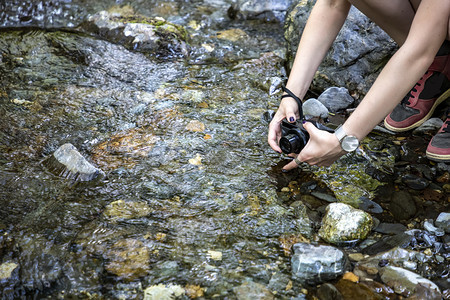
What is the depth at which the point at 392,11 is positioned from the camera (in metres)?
2.79

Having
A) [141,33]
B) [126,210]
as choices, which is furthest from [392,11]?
[141,33]

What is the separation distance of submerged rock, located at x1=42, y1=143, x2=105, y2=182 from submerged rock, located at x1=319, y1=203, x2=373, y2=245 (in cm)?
146

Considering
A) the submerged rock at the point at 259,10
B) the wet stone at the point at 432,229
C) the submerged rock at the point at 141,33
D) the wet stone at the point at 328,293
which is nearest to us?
the wet stone at the point at 328,293

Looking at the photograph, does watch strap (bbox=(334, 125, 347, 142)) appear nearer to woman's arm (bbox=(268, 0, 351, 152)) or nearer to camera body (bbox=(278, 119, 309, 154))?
camera body (bbox=(278, 119, 309, 154))

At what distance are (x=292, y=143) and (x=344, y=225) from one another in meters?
0.55

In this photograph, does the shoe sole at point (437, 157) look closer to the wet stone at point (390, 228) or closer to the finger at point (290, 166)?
the wet stone at point (390, 228)

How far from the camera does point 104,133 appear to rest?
3.33 meters

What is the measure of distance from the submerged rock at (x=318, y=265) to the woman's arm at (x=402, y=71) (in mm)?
548

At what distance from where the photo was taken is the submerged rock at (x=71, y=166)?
278cm

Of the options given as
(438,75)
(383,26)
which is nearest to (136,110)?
(383,26)

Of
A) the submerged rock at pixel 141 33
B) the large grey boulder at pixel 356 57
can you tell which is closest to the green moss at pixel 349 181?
the large grey boulder at pixel 356 57

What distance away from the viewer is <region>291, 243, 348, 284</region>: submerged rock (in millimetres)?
2143

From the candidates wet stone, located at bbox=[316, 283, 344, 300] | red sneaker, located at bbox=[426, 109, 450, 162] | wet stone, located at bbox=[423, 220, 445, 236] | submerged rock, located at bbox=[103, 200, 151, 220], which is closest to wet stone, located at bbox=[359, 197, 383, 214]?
wet stone, located at bbox=[423, 220, 445, 236]

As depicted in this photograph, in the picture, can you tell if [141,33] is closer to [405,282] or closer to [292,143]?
[292,143]
